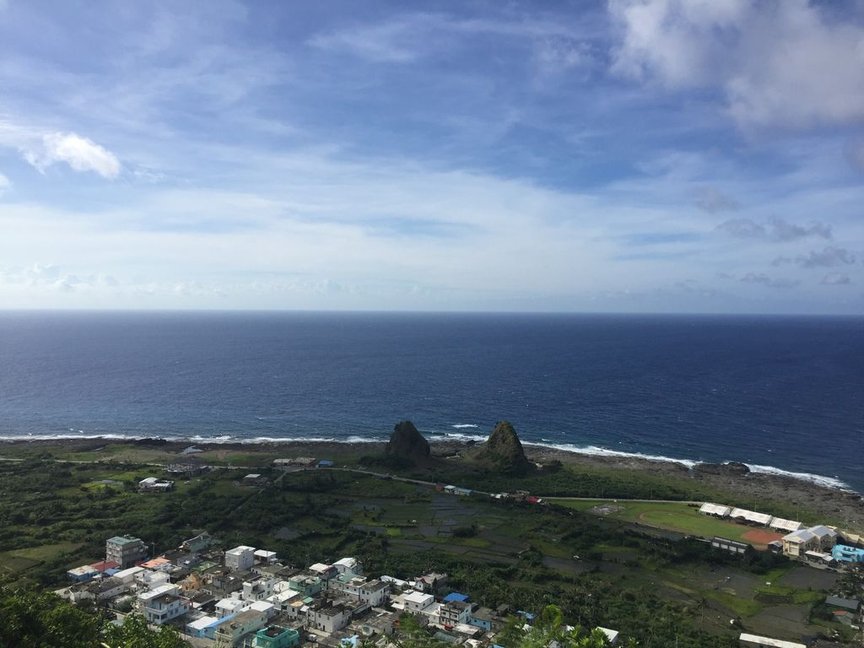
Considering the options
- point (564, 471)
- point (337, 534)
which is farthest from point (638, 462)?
point (337, 534)

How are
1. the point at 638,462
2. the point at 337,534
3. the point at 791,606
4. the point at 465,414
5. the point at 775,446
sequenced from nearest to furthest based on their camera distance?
the point at 791,606 < the point at 337,534 < the point at 638,462 < the point at 775,446 < the point at 465,414

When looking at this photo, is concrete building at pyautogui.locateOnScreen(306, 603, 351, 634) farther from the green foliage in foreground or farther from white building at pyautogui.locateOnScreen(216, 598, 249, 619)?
the green foliage in foreground

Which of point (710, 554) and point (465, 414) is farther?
point (465, 414)

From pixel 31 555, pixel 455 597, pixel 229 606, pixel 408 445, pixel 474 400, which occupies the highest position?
pixel 408 445

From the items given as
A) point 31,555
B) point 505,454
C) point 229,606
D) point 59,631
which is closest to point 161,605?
point 229,606

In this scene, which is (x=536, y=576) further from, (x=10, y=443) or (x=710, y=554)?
(x=10, y=443)

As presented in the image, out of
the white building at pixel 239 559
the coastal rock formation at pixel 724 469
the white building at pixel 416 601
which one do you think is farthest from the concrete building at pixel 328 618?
the coastal rock formation at pixel 724 469

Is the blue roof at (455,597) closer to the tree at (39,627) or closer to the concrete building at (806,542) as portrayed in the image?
the tree at (39,627)

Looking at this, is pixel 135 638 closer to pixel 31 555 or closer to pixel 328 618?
pixel 328 618
